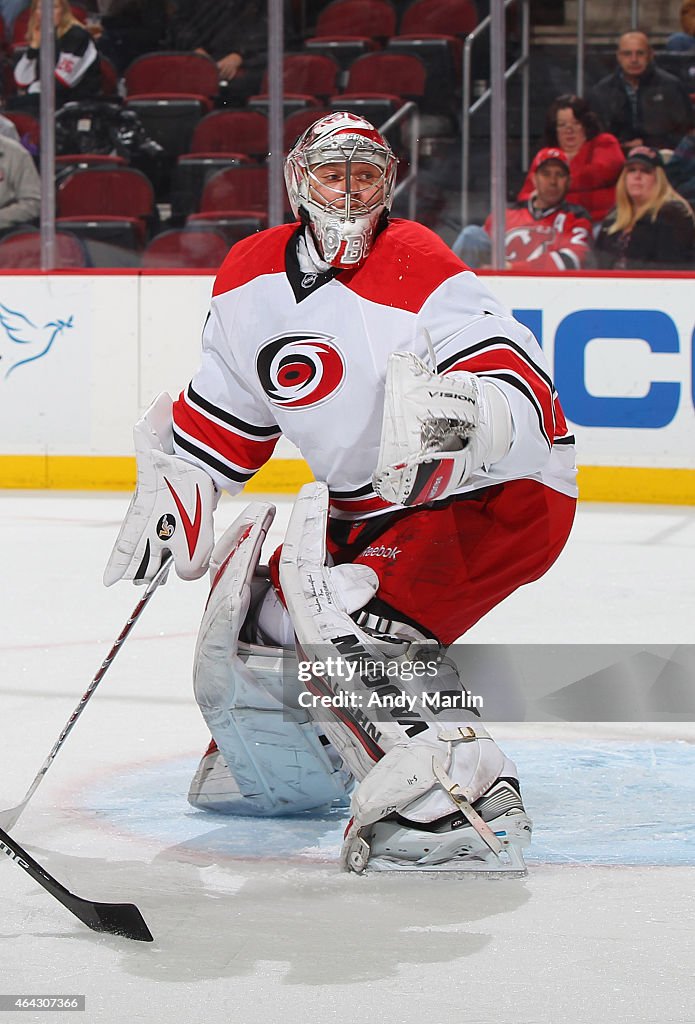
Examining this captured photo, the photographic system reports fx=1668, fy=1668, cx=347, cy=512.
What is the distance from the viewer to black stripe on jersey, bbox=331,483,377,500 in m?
2.29

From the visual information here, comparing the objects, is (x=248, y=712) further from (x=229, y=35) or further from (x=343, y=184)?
(x=229, y=35)

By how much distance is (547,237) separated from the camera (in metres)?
5.96

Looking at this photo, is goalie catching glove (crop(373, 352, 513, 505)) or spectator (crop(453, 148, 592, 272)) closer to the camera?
goalie catching glove (crop(373, 352, 513, 505))

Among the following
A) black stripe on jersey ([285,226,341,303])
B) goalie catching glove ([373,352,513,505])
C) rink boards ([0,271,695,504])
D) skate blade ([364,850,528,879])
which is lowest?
rink boards ([0,271,695,504])

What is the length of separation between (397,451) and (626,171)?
4236 mm

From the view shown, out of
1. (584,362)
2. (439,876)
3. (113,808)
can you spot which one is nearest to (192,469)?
(113,808)

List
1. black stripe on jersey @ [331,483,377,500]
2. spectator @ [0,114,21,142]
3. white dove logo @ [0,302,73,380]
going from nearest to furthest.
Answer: black stripe on jersey @ [331,483,377,500]
white dove logo @ [0,302,73,380]
spectator @ [0,114,21,142]

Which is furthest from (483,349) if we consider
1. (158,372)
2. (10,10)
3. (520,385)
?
(10,10)

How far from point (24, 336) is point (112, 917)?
4.68 meters

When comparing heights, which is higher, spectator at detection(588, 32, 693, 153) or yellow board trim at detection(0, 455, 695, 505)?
spectator at detection(588, 32, 693, 153)

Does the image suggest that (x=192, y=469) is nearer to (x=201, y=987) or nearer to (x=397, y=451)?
(x=397, y=451)

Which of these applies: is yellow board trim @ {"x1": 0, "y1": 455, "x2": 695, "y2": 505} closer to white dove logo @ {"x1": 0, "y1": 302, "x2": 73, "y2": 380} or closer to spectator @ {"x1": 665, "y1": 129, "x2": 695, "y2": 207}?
white dove logo @ {"x1": 0, "y1": 302, "x2": 73, "y2": 380}

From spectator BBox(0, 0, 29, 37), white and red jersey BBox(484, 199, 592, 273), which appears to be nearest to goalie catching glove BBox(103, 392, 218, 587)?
white and red jersey BBox(484, 199, 592, 273)

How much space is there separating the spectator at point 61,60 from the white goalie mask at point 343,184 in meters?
4.32
